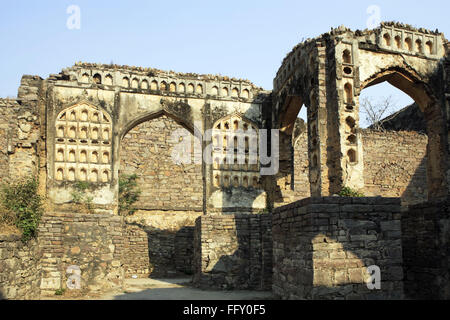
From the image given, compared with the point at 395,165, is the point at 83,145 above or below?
above

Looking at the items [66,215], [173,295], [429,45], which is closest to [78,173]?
[66,215]

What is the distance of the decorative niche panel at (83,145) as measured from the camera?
38.4 feet

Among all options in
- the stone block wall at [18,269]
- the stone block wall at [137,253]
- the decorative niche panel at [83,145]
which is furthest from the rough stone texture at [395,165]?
the stone block wall at [18,269]

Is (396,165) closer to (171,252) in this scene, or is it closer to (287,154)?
(287,154)

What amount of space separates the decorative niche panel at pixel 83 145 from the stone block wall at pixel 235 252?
3.09m

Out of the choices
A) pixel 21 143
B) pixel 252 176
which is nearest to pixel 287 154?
pixel 252 176

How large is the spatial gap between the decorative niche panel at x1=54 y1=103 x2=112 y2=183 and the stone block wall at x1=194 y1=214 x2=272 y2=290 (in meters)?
3.09

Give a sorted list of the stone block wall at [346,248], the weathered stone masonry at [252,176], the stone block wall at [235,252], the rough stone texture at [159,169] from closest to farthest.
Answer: the stone block wall at [346,248], the weathered stone masonry at [252,176], the stone block wall at [235,252], the rough stone texture at [159,169]

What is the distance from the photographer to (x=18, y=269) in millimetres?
8141

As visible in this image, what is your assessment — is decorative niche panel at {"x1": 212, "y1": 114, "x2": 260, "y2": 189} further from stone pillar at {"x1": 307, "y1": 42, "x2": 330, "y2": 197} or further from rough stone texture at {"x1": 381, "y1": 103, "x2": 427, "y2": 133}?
rough stone texture at {"x1": 381, "y1": 103, "x2": 427, "y2": 133}

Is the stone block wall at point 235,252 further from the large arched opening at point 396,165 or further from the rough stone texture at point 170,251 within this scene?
the large arched opening at point 396,165

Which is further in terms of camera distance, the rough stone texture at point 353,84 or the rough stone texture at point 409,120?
the rough stone texture at point 409,120

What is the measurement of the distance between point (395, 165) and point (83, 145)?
12702 millimetres
